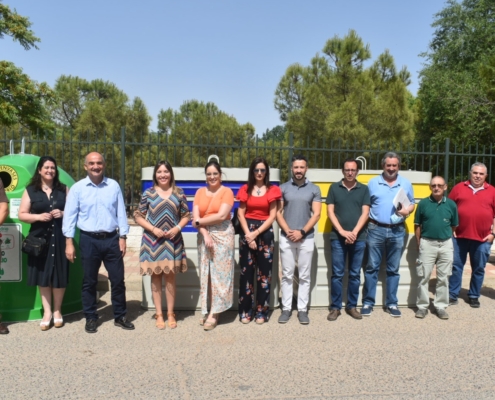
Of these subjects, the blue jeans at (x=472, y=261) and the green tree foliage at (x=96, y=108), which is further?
the green tree foliage at (x=96, y=108)

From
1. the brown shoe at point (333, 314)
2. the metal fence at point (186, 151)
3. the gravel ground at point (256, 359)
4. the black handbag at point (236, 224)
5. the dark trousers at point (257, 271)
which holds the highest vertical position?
the metal fence at point (186, 151)

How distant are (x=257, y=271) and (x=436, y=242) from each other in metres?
1.88

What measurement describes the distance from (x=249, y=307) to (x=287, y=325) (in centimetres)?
41

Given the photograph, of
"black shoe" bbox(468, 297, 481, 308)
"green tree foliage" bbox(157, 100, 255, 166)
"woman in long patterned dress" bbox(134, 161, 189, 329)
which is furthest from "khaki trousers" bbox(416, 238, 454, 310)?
"green tree foliage" bbox(157, 100, 255, 166)

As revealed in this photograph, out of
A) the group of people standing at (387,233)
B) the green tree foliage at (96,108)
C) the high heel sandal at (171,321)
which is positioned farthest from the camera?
the green tree foliage at (96,108)

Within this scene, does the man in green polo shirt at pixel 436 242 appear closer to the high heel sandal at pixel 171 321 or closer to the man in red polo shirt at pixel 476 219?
the man in red polo shirt at pixel 476 219

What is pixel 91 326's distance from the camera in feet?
14.0

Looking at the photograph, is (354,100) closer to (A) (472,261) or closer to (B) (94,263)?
(A) (472,261)

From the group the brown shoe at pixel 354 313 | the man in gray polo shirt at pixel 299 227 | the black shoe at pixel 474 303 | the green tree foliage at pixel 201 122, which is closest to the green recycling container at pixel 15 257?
the man in gray polo shirt at pixel 299 227

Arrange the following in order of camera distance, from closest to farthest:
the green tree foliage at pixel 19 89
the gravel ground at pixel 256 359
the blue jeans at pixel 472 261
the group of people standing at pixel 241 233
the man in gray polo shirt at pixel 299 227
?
1. the gravel ground at pixel 256 359
2. the group of people standing at pixel 241 233
3. the man in gray polo shirt at pixel 299 227
4. the blue jeans at pixel 472 261
5. the green tree foliage at pixel 19 89

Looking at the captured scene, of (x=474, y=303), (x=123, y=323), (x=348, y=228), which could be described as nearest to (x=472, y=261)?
(x=474, y=303)

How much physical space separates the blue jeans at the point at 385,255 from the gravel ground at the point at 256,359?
Result: 25 cm

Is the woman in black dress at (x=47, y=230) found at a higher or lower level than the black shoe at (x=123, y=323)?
higher

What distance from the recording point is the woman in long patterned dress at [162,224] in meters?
4.36
